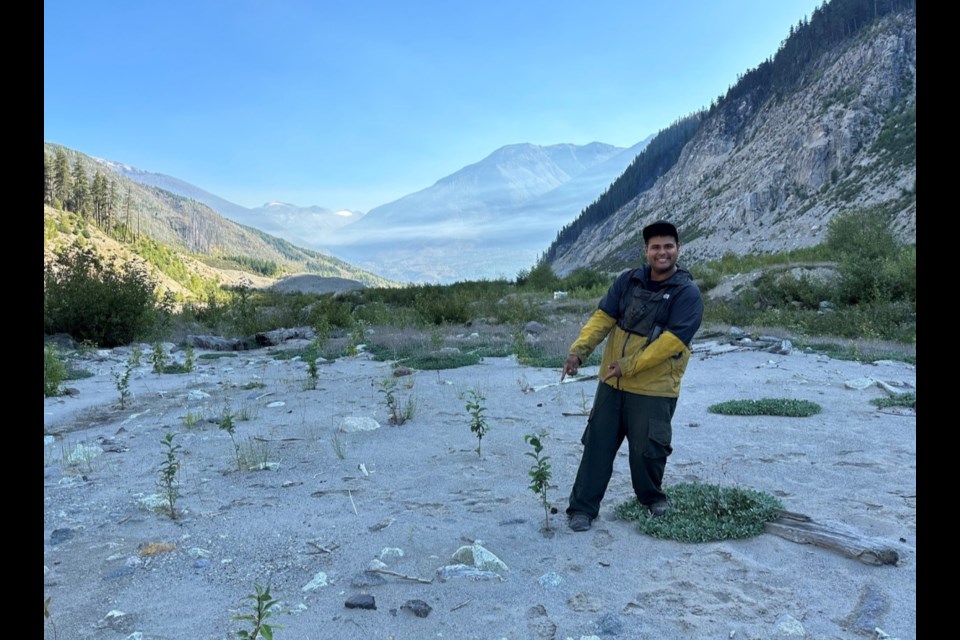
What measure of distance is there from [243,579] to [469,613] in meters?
1.25

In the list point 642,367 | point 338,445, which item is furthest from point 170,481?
point 642,367

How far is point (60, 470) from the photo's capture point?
16.5ft

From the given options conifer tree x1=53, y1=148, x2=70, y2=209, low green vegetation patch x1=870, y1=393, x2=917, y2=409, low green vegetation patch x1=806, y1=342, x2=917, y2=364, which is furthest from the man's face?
conifer tree x1=53, y1=148, x2=70, y2=209

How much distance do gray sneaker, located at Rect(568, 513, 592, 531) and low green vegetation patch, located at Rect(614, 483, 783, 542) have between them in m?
0.25

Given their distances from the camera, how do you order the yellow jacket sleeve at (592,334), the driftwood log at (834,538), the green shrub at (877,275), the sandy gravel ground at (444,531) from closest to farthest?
the sandy gravel ground at (444,531) → the driftwood log at (834,538) → the yellow jacket sleeve at (592,334) → the green shrub at (877,275)

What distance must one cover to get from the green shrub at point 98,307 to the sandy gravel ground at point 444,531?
8.20 meters

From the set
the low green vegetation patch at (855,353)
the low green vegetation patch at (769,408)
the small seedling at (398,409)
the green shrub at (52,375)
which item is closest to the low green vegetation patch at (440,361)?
the small seedling at (398,409)

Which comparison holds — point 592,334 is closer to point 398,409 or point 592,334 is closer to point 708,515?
point 708,515

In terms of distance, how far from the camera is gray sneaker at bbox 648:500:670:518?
3.71 metres

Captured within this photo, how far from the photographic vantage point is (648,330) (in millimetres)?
3615

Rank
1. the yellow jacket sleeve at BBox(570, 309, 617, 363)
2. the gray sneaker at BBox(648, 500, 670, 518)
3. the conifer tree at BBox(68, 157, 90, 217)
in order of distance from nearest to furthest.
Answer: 1. the gray sneaker at BBox(648, 500, 670, 518)
2. the yellow jacket sleeve at BBox(570, 309, 617, 363)
3. the conifer tree at BBox(68, 157, 90, 217)

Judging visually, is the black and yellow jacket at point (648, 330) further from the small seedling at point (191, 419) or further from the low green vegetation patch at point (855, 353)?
the low green vegetation patch at point (855, 353)

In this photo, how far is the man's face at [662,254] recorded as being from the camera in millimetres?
3633

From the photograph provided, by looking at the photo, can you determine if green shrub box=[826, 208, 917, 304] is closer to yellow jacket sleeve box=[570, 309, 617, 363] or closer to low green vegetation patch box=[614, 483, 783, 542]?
low green vegetation patch box=[614, 483, 783, 542]
